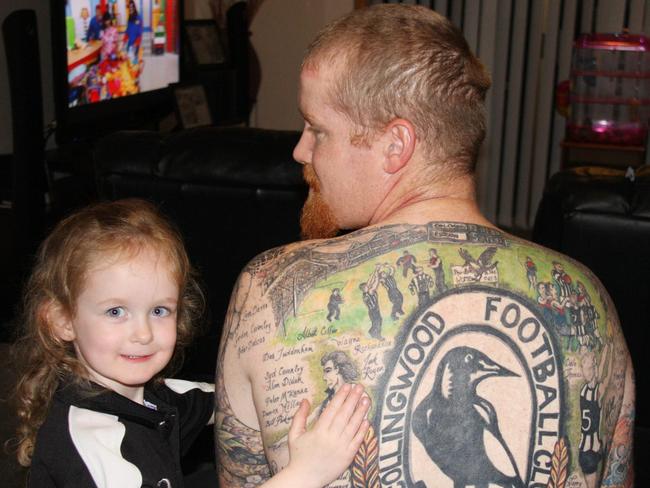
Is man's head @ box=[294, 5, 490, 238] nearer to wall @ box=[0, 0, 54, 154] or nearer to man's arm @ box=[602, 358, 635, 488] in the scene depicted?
man's arm @ box=[602, 358, 635, 488]

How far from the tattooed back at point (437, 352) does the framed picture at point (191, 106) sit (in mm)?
3714

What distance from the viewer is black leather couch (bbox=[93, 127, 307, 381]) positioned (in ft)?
6.96

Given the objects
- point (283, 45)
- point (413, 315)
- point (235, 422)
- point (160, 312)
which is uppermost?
point (283, 45)

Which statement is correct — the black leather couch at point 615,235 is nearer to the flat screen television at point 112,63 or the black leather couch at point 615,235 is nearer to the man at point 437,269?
the man at point 437,269

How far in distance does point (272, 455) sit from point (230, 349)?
164 mm

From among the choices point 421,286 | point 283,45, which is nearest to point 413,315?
point 421,286

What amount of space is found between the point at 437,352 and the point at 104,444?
1.88 feet

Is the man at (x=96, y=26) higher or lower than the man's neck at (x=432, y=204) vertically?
higher

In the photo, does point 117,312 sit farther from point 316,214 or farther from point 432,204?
point 432,204

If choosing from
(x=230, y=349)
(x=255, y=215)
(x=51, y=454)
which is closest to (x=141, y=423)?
(x=51, y=454)

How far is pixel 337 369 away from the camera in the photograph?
3.73 feet

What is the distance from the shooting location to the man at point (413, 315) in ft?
3.70

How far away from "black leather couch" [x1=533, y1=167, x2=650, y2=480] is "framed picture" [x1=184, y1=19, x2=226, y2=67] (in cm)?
349

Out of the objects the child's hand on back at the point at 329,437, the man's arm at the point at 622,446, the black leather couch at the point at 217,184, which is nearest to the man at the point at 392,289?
the child's hand on back at the point at 329,437
